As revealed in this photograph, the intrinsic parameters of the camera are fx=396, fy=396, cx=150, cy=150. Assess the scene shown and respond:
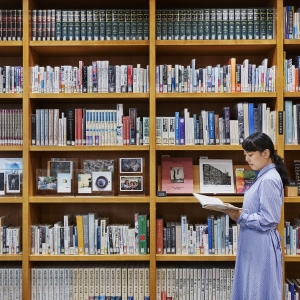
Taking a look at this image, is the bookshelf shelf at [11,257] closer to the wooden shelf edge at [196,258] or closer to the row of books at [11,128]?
the row of books at [11,128]

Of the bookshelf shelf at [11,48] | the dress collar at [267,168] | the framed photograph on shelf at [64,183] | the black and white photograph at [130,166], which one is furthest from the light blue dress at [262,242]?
the bookshelf shelf at [11,48]

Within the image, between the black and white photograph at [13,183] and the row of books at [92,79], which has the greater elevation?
the row of books at [92,79]

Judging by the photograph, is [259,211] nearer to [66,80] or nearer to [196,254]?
[196,254]

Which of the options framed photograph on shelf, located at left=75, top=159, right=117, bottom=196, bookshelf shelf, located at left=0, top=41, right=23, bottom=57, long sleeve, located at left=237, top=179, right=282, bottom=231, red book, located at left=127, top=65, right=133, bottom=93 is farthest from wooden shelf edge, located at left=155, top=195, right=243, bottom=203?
bookshelf shelf, located at left=0, top=41, right=23, bottom=57

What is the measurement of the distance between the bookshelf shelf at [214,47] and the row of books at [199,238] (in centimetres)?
129

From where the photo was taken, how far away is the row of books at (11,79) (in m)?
2.98

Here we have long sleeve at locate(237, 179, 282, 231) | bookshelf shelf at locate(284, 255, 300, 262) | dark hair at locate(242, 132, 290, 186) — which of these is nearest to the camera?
long sleeve at locate(237, 179, 282, 231)

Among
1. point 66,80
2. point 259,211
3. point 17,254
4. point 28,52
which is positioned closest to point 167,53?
point 66,80

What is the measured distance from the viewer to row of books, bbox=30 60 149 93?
2.97 m

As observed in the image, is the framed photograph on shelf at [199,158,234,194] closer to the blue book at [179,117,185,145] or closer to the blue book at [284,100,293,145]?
the blue book at [179,117,185,145]

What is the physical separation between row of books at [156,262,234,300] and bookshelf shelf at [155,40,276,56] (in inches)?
65.7

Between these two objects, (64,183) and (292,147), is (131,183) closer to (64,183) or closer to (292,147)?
(64,183)

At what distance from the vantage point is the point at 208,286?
2.94 m

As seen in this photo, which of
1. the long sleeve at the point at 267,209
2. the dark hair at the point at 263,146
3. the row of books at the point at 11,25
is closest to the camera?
the long sleeve at the point at 267,209
